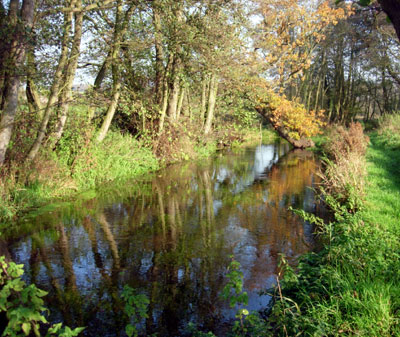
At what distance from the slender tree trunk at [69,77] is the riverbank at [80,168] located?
0.53 metres

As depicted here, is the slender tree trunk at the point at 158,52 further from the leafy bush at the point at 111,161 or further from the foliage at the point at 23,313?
the foliage at the point at 23,313

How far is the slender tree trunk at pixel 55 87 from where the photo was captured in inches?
380

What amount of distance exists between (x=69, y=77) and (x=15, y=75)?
116 inches

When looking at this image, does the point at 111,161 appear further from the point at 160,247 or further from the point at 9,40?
the point at 160,247

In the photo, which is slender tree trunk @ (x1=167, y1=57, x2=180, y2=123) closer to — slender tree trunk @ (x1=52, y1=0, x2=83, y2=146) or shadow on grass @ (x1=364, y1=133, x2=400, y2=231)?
slender tree trunk @ (x1=52, y1=0, x2=83, y2=146)

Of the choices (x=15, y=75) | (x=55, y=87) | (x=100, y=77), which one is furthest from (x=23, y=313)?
(x=100, y=77)

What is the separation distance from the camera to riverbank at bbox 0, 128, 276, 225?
28.7 feet

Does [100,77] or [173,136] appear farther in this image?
[173,136]

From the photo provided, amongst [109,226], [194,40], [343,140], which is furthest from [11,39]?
[343,140]

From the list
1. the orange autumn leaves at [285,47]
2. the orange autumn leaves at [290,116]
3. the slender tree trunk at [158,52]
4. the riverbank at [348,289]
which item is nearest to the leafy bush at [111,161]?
the slender tree trunk at [158,52]

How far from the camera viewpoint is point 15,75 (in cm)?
789

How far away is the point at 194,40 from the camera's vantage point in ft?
42.1

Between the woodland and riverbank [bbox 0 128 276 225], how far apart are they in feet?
0.16

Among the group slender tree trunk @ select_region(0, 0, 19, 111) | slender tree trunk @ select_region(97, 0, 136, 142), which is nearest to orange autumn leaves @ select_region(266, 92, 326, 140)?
slender tree trunk @ select_region(97, 0, 136, 142)
